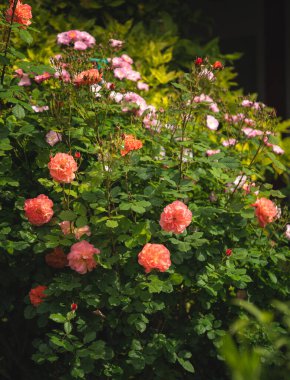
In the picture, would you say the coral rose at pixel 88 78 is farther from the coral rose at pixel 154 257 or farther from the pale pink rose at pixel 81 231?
the coral rose at pixel 154 257

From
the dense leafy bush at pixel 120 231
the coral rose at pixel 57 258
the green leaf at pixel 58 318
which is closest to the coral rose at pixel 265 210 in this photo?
the dense leafy bush at pixel 120 231

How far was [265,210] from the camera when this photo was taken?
2.70 metres

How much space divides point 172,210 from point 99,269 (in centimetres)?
37

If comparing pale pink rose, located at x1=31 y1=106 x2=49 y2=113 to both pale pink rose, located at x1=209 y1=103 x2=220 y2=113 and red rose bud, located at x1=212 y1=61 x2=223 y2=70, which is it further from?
pale pink rose, located at x1=209 y1=103 x2=220 y2=113

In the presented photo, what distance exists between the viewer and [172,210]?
2314 mm

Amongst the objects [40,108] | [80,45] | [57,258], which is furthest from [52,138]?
[80,45]

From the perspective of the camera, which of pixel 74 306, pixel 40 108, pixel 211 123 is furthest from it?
pixel 211 123

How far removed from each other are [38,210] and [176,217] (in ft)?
1.65

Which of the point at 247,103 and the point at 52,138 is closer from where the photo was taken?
the point at 52,138

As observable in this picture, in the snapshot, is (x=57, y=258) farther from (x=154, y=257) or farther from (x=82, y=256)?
(x=154, y=257)

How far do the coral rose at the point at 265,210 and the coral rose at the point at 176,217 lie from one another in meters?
0.50

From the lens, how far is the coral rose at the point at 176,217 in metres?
2.31

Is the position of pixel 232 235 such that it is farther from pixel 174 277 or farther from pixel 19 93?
pixel 19 93

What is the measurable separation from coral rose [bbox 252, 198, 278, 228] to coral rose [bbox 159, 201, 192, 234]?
50cm
